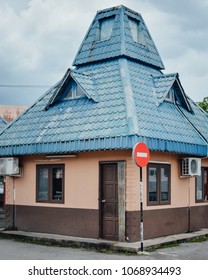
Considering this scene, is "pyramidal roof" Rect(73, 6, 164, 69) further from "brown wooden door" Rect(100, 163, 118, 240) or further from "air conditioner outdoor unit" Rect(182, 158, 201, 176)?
"brown wooden door" Rect(100, 163, 118, 240)

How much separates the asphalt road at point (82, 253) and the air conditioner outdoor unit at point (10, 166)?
3.24m

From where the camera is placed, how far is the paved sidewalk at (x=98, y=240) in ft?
45.2

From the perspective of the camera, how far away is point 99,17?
19.2 metres

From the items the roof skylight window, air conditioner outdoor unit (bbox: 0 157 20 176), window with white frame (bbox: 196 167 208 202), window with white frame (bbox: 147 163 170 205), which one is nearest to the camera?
window with white frame (bbox: 147 163 170 205)

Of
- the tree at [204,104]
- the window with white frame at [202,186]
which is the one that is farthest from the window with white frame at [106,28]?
the tree at [204,104]

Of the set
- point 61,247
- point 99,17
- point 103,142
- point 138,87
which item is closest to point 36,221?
point 61,247

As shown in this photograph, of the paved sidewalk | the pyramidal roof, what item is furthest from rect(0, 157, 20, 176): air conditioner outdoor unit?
the pyramidal roof

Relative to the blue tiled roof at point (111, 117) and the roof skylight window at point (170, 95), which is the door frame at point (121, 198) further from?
the roof skylight window at point (170, 95)

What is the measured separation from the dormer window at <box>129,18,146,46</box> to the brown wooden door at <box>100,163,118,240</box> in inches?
229

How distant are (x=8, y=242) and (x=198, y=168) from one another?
6535mm

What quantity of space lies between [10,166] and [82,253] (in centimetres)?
524

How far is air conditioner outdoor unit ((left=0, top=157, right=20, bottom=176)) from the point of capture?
1738 cm

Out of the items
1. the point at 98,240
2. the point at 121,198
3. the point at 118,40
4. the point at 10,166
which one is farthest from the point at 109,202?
the point at 118,40

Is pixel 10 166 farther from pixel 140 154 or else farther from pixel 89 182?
pixel 140 154
